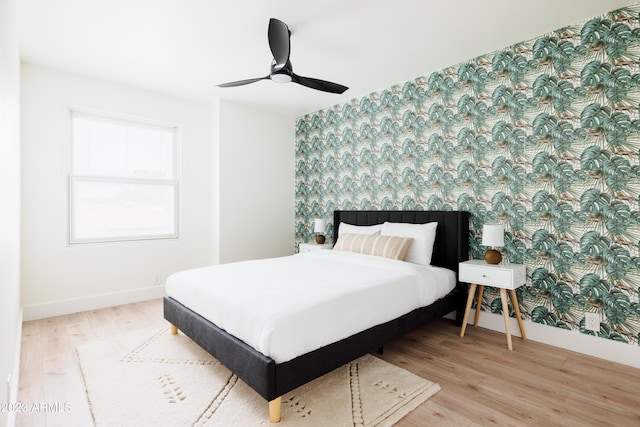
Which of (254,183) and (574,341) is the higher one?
(254,183)

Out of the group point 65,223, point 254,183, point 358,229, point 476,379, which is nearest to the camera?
point 476,379

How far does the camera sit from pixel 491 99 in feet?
10.3

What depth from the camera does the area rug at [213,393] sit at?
1793 millimetres

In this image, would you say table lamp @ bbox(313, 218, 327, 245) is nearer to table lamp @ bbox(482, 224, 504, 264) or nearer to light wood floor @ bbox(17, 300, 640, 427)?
light wood floor @ bbox(17, 300, 640, 427)

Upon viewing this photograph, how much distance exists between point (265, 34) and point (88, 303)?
346 cm

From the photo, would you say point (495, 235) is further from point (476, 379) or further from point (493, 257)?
point (476, 379)

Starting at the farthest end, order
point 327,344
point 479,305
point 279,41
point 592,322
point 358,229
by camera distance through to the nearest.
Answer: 1. point 358,229
2. point 479,305
3. point 592,322
4. point 279,41
5. point 327,344

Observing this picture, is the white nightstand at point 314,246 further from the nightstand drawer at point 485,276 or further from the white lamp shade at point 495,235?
Answer: the white lamp shade at point 495,235

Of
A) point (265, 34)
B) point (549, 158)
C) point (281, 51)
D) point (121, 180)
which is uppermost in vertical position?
point (265, 34)

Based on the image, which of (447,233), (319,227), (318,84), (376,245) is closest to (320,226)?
(319,227)

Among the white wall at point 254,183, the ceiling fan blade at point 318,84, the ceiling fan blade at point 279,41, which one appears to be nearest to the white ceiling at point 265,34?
the ceiling fan blade at point 279,41

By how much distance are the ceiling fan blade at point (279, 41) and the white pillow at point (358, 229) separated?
2.05 m

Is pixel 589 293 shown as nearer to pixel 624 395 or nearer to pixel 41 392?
pixel 624 395

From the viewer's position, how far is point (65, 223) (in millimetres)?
3572
